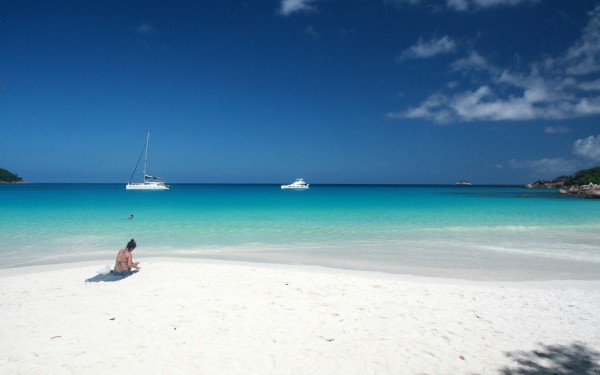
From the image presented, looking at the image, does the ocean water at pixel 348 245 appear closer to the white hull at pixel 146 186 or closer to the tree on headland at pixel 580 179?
the white hull at pixel 146 186

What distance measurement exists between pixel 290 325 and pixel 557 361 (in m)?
4.07

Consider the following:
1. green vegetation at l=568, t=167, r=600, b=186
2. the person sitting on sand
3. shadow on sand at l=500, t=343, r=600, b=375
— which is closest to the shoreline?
the person sitting on sand

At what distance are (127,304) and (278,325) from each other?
11.1ft

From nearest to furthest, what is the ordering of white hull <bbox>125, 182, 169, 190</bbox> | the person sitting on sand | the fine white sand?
the fine white sand, the person sitting on sand, white hull <bbox>125, 182, 169, 190</bbox>

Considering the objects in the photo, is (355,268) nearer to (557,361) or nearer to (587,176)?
(557,361)

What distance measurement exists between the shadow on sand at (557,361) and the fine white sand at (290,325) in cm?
2

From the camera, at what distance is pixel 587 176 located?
299ft

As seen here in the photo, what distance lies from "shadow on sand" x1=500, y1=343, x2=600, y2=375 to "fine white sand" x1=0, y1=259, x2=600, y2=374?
0.02 meters

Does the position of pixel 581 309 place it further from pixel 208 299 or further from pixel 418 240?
pixel 418 240

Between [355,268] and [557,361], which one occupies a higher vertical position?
[557,361]

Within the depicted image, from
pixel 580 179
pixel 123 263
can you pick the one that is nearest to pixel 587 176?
pixel 580 179

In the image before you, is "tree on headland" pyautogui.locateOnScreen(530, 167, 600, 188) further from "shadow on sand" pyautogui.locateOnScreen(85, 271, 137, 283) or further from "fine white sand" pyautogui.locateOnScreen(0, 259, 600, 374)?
"shadow on sand" pyautogui.locateOnScreen(85, 271, 137, 283)

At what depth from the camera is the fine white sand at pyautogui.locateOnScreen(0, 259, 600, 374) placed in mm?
5082

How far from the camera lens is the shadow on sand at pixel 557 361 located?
4816 mm
